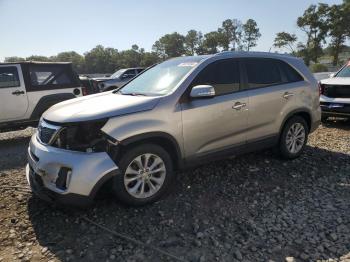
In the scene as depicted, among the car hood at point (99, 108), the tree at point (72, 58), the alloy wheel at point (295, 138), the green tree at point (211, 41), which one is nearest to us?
the car hood at point (99, 108)

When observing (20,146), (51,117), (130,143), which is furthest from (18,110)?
(130,143)

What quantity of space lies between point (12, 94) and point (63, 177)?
5.31 metres

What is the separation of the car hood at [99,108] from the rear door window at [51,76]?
4329mm

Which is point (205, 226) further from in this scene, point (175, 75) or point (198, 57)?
point (198, 57)

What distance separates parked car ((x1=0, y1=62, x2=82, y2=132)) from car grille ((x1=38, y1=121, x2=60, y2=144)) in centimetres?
438

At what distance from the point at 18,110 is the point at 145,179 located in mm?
5320

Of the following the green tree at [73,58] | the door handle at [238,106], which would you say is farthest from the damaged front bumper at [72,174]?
the green tree at [73,58]

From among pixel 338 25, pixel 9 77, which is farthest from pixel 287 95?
pixel 338 25

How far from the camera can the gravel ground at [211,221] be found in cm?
340

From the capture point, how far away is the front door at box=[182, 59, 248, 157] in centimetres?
450

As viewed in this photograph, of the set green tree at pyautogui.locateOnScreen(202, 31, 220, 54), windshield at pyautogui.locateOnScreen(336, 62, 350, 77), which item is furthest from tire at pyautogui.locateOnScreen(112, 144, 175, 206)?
green tree at pyautogui.locateOnScreen(202, 31, 220, 54)

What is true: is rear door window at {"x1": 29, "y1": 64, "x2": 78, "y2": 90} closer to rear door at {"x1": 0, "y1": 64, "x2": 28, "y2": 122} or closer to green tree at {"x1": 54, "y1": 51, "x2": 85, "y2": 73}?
rear door at {"x1": 0, "y1": 64, "x2": 28, "y2": 122}

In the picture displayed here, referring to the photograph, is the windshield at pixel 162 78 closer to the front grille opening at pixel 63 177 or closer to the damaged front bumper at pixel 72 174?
the damaged front bumper at pixel 72 174

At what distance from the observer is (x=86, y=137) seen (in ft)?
12.6
